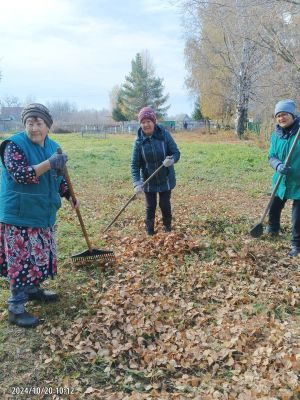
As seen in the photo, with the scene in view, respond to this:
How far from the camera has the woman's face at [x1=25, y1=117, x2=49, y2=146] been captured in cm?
364

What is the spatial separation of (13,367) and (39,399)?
452 millimetres

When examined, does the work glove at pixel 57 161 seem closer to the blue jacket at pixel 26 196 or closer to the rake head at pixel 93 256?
the blue jacket at pixel 26 196

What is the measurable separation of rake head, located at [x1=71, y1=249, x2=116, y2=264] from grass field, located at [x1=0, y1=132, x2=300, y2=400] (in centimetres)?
12

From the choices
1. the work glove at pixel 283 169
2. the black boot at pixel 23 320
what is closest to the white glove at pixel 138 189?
the work glove at pixel 283 169

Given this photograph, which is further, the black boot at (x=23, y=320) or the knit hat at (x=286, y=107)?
the knit hat at (x=286, y=107)

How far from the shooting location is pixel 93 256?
16.8ft

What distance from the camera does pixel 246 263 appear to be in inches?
207

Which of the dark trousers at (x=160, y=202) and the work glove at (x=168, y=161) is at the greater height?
the work glove at (x=168, y=161)

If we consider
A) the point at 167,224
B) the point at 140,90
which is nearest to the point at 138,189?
the point at 167,224

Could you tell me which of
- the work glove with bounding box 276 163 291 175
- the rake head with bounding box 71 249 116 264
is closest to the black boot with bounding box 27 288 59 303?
the rake head with bounding box 71 249 116 264
